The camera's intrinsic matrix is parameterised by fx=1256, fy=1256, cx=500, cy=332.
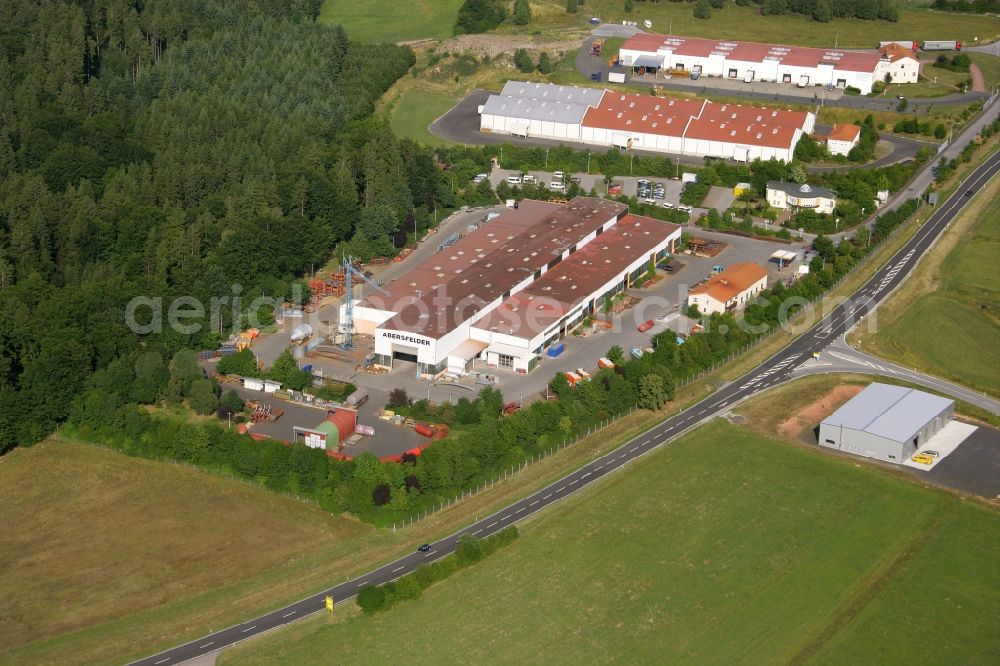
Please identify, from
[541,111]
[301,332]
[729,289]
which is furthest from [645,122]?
[301,332]

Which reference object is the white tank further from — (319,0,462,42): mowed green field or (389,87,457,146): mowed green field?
(319,0,462,42): mowed green field

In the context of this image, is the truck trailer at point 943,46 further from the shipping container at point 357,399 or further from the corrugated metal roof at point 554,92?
the shipping container at point 357,399

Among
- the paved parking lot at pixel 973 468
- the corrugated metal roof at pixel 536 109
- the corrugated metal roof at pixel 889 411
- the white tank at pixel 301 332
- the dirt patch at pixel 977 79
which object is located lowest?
the paved parking lot at pixel 973 468

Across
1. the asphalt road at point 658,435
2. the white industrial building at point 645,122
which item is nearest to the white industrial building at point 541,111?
the white industrial building at point 645,122

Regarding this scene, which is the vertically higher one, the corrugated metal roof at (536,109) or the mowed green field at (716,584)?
the corrugated metal roof at (536,109)

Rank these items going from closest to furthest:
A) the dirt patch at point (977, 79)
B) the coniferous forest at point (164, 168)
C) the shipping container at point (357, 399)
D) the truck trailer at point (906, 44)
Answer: the shipping container at point (357, 399), the coniferous forest at point (164, 168), the dirt patch at point (977, 79), the truck trailer at point (906, 44)

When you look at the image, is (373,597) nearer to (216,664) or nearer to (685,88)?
(216,664)

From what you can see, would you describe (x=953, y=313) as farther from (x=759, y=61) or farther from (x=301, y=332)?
(x=759, y=61)

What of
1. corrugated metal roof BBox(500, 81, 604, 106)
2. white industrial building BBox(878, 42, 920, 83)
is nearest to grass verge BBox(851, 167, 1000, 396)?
white industrial building BBox(878, 42, 920, 83)
